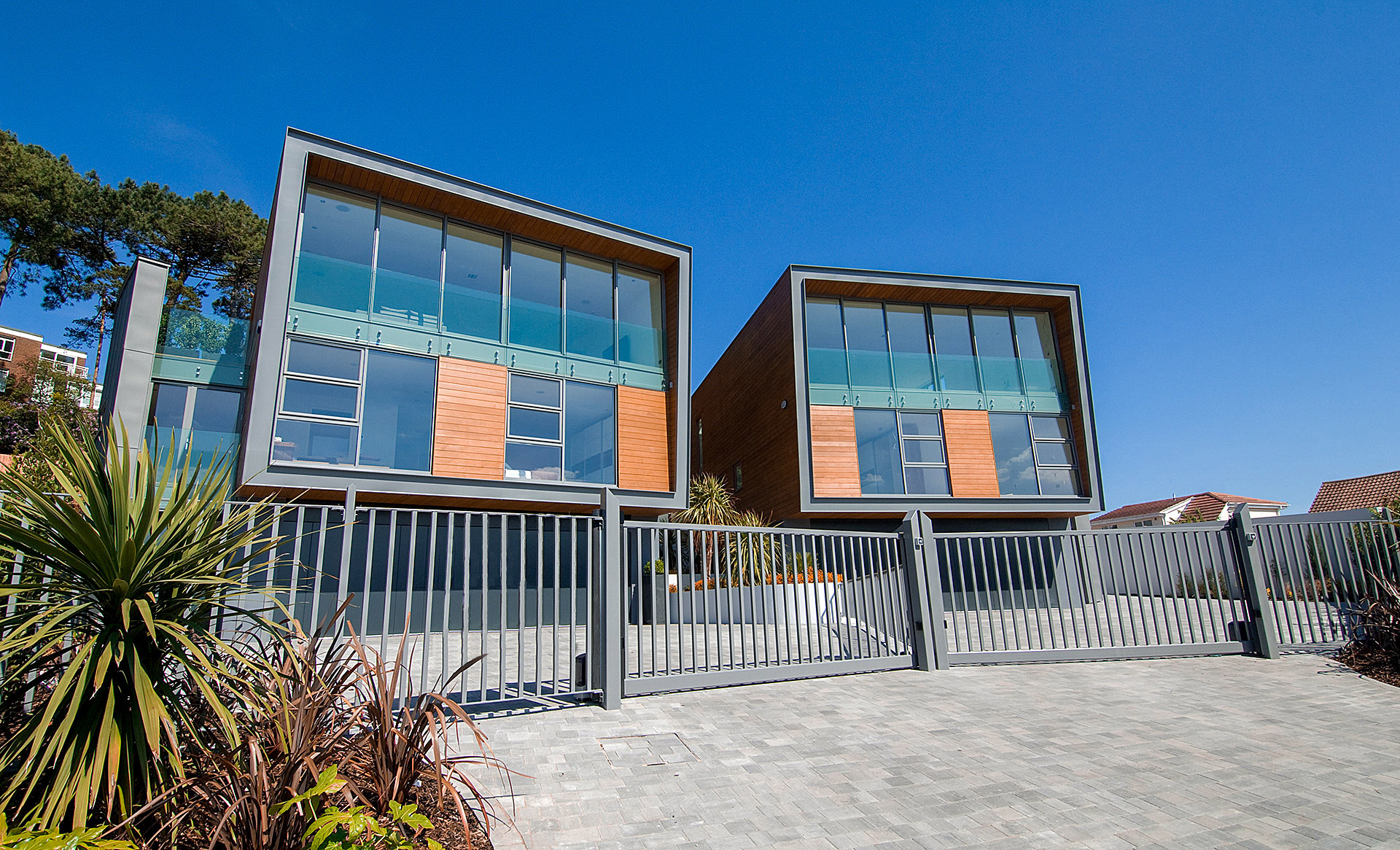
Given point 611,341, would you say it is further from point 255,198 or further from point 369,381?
point 255,198

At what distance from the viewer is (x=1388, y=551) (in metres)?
8.01

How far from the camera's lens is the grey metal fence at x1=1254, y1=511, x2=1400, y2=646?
25.8ft

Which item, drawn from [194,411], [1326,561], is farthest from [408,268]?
[1326,561]

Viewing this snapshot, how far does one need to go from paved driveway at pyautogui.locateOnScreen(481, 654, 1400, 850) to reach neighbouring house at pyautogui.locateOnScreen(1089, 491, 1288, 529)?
46713mm

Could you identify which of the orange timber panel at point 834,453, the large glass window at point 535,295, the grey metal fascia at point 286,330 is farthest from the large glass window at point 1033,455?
the large glass window at point 535,295

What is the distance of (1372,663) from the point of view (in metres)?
6.99

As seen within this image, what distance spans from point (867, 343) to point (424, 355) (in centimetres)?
1119

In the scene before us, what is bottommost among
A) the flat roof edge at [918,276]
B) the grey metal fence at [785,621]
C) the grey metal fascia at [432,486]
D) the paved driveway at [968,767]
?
the paved driveway at [968,767]

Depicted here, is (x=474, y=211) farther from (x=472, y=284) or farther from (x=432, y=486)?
(x=432, y=486)

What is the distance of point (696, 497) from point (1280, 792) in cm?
1240

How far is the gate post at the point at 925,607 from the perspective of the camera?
24.3 ft

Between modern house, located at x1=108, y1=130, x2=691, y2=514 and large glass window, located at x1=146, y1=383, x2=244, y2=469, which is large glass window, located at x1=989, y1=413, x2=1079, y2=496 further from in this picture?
large glass window, located at x1=146, y1=383, x2=244, y2=469

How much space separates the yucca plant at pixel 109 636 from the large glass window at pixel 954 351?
16973mm

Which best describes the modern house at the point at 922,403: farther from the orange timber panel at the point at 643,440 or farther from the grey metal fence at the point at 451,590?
the grey metal fence at the point at 451,590
